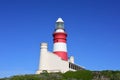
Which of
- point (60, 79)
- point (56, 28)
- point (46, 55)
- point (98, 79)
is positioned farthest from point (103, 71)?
point (56, 28)

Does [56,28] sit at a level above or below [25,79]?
above

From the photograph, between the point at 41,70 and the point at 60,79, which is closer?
the point at 60,79

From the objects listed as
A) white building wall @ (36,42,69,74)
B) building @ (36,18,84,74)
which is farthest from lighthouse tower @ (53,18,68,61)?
white building wall @ (36,42,69,74)

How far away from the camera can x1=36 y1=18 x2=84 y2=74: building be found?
5391 centimetres

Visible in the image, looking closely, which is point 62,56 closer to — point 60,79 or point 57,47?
point 57,47

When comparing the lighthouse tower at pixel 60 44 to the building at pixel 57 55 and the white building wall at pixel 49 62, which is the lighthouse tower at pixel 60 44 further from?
the white building wall at pixel 49 62

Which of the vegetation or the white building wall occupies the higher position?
the white building wall

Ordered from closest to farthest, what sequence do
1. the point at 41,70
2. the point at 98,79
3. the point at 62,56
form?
the point at 98,79
the point at 41,70
the point at 62,56

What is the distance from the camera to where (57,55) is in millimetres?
56000

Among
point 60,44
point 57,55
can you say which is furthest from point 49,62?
point 60,44

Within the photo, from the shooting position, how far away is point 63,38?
5741cm

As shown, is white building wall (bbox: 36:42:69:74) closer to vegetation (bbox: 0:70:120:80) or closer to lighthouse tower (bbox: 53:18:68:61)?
lighthouse tower (bbox: 53:18:68:61)

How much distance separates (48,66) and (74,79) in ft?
28.7

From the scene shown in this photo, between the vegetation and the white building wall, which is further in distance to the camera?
the white building wall
